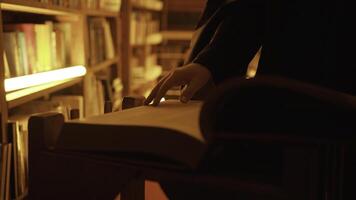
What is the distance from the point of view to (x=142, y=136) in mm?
437

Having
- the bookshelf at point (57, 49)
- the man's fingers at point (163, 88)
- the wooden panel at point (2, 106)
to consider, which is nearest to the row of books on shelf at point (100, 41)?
the bookshelf at point (57, 49)

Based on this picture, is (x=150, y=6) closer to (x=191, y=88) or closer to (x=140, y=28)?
(x=140, y=28)

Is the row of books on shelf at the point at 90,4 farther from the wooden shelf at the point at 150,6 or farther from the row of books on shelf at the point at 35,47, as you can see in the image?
the wooden shelf at the point at 150,6

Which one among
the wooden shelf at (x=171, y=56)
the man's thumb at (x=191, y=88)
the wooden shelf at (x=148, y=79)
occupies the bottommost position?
the wooden shelf at (x=148, y=79)

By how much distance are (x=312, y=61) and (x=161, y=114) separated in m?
0.22

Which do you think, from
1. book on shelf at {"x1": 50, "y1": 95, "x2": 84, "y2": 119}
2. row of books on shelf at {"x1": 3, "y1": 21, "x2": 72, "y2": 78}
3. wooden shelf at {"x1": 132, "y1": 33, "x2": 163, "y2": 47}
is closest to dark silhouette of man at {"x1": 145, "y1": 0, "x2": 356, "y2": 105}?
row of books on shelf at {"x1": 3, "y1": 21, "x2": 72, "y2": 78}

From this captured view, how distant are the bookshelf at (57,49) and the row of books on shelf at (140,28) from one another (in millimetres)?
579

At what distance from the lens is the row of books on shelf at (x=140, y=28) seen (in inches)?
149

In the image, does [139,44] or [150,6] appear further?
[150,6]

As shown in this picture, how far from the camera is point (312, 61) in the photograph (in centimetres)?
58

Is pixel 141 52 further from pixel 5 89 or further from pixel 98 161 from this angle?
pixel 98 161

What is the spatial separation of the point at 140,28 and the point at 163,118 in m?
3.60

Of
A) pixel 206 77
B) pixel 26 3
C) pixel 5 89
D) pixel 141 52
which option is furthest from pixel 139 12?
pixel 206 77

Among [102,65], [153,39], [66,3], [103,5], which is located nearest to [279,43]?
[66,3]
